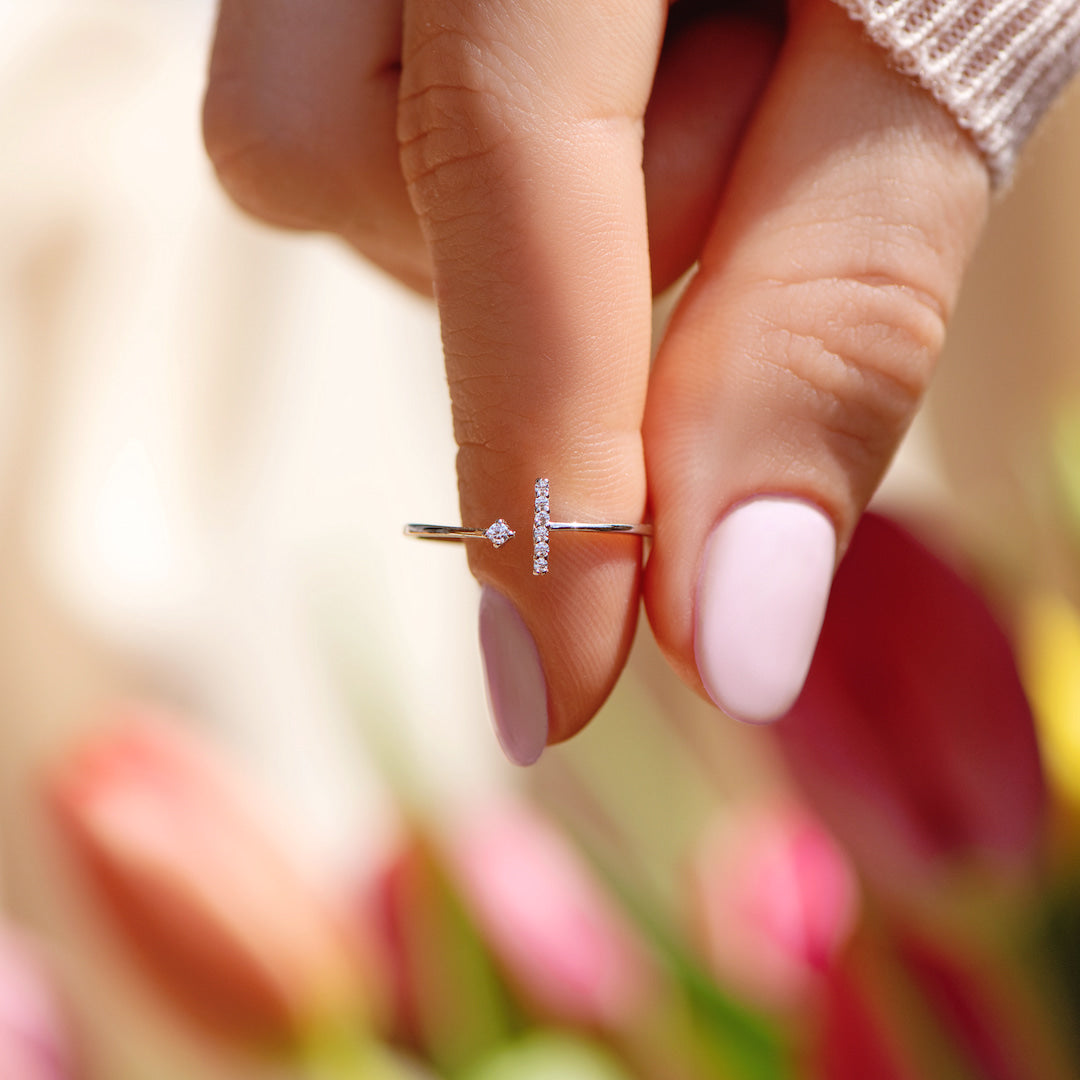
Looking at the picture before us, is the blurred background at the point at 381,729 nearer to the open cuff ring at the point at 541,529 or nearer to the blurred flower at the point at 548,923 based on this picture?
the blurred flower at the point at 548,923

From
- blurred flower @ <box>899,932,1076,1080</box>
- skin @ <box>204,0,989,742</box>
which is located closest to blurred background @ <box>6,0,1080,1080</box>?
blurred flower @ <box>899,932,1076,1080</box>

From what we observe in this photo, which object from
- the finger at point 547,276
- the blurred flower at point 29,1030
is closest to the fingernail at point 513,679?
the finger at point 547,276

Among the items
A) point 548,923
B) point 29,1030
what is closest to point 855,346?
point 548,923

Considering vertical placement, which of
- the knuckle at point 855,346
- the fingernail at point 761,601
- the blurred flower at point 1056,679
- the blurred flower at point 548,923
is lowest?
the blurred flower at point 548,923

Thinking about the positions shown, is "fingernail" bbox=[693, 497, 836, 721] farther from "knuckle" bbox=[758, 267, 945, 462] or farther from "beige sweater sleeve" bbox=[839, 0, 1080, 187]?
"beige sweater sleeve" bbox=[839, 0, 1080, 187]

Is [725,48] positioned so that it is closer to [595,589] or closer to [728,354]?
[728,354]

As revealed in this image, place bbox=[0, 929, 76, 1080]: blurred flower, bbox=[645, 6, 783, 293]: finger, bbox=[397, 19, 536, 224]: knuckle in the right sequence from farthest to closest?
bbox=[0, 929, 76, 1080]: blurred flower → bbox=[645, 6, 783, 293]: finger → bbox=[397, 19, 536, 224]: knuckle

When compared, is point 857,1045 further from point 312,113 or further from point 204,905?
point 312,113
